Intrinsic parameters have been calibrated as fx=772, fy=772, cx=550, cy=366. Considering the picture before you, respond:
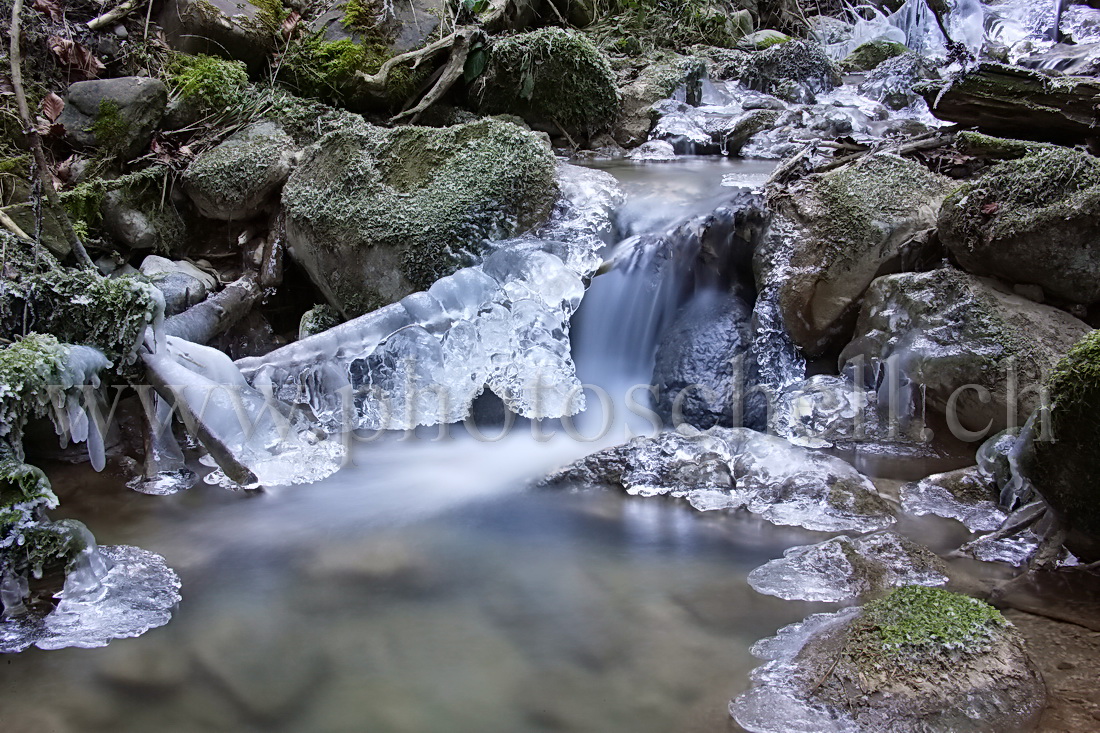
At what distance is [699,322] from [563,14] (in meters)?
6.02

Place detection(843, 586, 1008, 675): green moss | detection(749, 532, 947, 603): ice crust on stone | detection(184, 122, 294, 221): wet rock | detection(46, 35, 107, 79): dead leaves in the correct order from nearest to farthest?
detection(843, 586, 1008, 675): green moss, detection(749, 532, 947, 603): ice crust on stone, detection(184, 122, 294, 221): wet rock, detection(46, 35, 107, 79): dead leaves

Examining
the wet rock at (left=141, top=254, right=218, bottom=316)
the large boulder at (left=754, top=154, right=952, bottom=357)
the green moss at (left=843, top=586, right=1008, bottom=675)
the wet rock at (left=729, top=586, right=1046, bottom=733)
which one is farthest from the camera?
the wet rock at (left=141, top=254, right=218, bottom=316)

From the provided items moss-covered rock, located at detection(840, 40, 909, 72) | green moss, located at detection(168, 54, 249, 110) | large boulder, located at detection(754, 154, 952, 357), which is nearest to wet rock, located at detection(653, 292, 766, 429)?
large boulder, located at detection(754, 154, 952, 357)

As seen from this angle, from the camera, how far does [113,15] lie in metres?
6.05

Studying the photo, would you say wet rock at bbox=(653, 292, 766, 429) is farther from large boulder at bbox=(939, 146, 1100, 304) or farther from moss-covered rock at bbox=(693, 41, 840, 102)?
moss-covered rock at bbox=(693, 41, 840, 102)

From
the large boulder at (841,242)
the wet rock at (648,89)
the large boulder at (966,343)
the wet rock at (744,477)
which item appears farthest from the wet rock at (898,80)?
the wet rock at (744,477)

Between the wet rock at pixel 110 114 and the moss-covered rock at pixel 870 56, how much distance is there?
299 inches

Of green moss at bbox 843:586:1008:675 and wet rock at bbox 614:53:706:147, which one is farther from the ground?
wet rock at bbox 614:53:706:147

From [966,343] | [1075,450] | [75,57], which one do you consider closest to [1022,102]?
[966,343]

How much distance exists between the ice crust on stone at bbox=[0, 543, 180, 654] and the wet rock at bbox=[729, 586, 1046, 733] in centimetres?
194

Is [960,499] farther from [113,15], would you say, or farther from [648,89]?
[113,15]

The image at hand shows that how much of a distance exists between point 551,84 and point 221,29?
272cm

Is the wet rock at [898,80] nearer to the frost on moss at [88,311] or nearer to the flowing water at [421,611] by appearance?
the flowing water at [421,611]

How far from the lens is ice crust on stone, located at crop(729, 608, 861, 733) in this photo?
6.56 feet
